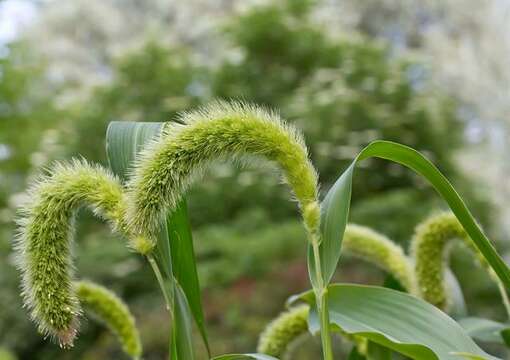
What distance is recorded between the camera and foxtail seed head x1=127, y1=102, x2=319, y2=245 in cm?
66

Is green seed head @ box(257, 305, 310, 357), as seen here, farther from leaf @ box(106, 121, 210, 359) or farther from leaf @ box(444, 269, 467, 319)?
leaf @ box(444, 269, 467, 319)

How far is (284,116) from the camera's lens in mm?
8312

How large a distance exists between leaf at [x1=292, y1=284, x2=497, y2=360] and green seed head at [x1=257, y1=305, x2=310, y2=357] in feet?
0.36

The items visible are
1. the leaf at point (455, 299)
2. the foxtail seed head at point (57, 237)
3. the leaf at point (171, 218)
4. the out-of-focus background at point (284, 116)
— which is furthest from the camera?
the out-of-focus background at point (284, 116)

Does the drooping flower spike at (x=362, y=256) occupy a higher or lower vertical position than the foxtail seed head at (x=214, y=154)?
lower

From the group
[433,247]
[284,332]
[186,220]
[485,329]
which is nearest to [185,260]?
[186,220]

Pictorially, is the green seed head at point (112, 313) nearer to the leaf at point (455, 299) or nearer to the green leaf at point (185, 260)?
the green leaf at point (185, 260)

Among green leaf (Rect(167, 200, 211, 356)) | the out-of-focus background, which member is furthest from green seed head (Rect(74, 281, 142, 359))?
the out-of-focus background

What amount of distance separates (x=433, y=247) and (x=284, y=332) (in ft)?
0.68

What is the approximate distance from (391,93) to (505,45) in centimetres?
428

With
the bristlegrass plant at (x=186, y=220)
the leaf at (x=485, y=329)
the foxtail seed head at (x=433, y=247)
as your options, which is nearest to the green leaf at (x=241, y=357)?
the bristlegrass plant at (x=186, y=220)

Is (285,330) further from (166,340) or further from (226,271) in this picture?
(226,271)

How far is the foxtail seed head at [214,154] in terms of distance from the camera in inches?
25.9

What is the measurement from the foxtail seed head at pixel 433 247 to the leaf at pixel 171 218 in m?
0.27
